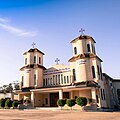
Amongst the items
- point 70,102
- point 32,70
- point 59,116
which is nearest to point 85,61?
point 70,102

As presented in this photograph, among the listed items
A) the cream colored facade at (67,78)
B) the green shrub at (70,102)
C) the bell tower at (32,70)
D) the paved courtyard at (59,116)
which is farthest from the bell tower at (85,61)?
the paved courtyard at (59,116)

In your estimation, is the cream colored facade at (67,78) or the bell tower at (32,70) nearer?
the cream colored facade at (67,78)

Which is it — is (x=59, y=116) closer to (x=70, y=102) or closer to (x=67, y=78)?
(x=70, y=102)

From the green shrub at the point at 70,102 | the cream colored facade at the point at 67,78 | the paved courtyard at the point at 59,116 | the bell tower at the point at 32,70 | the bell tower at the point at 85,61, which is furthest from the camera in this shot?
the bell tower at the point at 32,70

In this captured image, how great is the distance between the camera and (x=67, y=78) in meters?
30.4

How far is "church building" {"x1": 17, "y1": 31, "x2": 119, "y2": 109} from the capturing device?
25.4m

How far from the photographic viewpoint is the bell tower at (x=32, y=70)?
32250 mm

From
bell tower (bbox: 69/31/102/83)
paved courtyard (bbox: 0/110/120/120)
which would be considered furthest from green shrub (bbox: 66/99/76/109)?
paved courtyard (bbox: 0/110/120/120)

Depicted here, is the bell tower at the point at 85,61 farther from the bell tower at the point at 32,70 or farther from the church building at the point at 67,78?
the bell tower at the point at 32,70

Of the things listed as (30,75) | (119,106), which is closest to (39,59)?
(30,75)

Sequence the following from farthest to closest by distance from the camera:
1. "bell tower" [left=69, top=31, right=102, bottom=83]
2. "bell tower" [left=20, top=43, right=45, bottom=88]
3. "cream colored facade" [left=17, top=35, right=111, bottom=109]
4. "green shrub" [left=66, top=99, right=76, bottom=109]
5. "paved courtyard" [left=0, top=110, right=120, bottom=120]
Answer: "bell tower" [left=20, top=43, right=45, bottom=88], "bell tower" [left=69, top=31, right=102, bottom=83], "cream colored facade" [left=17, top=35, right=111, bottom=109], "green shrub" [left=66, top=99, right=76, bottom=109], "paved courtyard" [left=0, top=110, right=120, bottom=120]

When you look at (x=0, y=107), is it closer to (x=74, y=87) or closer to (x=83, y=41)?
(x=74, y=87)

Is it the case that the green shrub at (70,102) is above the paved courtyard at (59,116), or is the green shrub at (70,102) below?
above

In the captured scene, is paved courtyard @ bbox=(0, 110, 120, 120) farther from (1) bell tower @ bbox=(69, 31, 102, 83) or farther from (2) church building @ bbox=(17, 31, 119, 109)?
(1) bell tower @ bbox=(69, 31, 102, 83)
